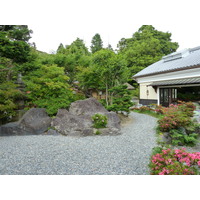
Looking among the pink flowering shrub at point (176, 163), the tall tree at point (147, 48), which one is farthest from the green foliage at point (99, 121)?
the tall tree at point (147, 48)

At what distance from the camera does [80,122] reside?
5.61m

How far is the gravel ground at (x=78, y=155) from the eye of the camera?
2.80 metres

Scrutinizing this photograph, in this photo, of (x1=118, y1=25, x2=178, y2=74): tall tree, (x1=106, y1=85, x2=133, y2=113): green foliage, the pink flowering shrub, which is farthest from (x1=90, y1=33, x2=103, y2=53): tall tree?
the pink flowering shrub

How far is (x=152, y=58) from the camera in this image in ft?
60.3

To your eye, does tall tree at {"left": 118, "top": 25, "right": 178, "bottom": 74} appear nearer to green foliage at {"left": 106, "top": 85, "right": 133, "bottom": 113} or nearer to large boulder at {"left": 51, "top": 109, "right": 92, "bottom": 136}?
green foliage at {"left": 106, "top": 85, "right": 133, "bottom": 113}

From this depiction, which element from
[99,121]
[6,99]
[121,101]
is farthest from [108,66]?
[6,99]

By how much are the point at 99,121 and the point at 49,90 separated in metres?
2.88

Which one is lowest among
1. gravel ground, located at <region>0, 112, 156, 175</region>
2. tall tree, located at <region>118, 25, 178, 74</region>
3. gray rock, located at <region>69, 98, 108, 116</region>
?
gravel ground, located at <region>0, 112, 156, 175</region>

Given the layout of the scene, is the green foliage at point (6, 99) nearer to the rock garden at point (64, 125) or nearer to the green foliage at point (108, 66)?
the rock garden at point (64, 125)

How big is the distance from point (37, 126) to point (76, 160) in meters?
3.11

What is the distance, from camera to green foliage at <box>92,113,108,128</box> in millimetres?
5527

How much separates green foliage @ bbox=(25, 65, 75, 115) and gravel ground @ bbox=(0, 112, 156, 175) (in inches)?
79.1

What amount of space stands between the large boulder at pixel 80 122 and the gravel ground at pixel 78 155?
0.38 meters

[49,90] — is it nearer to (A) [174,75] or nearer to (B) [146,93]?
(A) [174,75]
